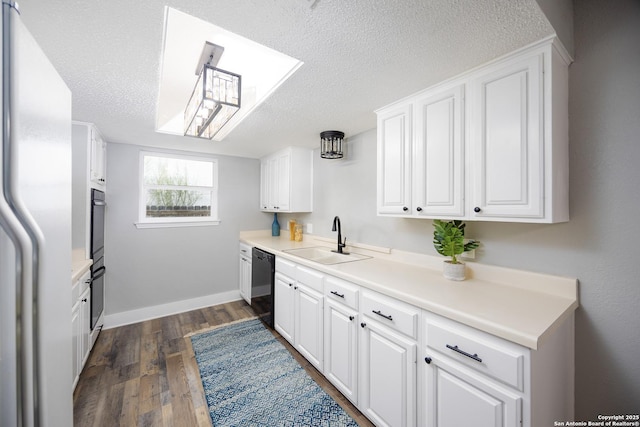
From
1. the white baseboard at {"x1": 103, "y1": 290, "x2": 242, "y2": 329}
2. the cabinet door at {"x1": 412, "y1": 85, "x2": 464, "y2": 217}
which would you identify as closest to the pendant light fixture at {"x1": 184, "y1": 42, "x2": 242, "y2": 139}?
the cabinet door at {"x1": 412, "y1": 85, "x2": 464, "y2": 217}

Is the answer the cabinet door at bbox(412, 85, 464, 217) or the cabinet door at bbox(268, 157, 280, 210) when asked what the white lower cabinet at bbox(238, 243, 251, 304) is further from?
the cabinet door at bbox(412, 85, 464, 217)

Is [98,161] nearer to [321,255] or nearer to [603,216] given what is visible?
[321,255]

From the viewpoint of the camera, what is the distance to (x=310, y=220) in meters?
3.37

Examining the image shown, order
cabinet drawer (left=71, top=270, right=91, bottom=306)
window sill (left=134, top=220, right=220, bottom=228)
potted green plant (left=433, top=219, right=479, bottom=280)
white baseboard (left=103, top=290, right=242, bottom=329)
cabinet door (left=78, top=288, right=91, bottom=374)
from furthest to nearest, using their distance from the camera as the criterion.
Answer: window sill (left=134, top=220, right=220, bottom=228)
white baseboard (left=103, top=290, right=242, bottom=329)
cabinet door (left=78, top=288, right=91, bottom=374)
cabinet drawer (left=71, top=270, right=91, bottom=306)
potted green plant (left=433, top=219, right=479, bottom=280)

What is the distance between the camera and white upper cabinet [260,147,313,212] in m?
3.19

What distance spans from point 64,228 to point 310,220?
2.59 metres

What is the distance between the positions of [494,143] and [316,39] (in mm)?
1040

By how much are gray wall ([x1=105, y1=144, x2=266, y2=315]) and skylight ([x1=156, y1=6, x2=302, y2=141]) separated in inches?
56.9

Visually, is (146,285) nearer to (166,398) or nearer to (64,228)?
(166,398)

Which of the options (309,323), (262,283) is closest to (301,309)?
(309,323)

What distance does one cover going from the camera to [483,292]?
140cm

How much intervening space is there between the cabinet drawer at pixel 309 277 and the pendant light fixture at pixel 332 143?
115 cm

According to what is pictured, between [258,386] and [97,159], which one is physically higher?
[97,159]

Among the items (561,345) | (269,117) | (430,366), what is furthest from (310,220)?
(561,345)
